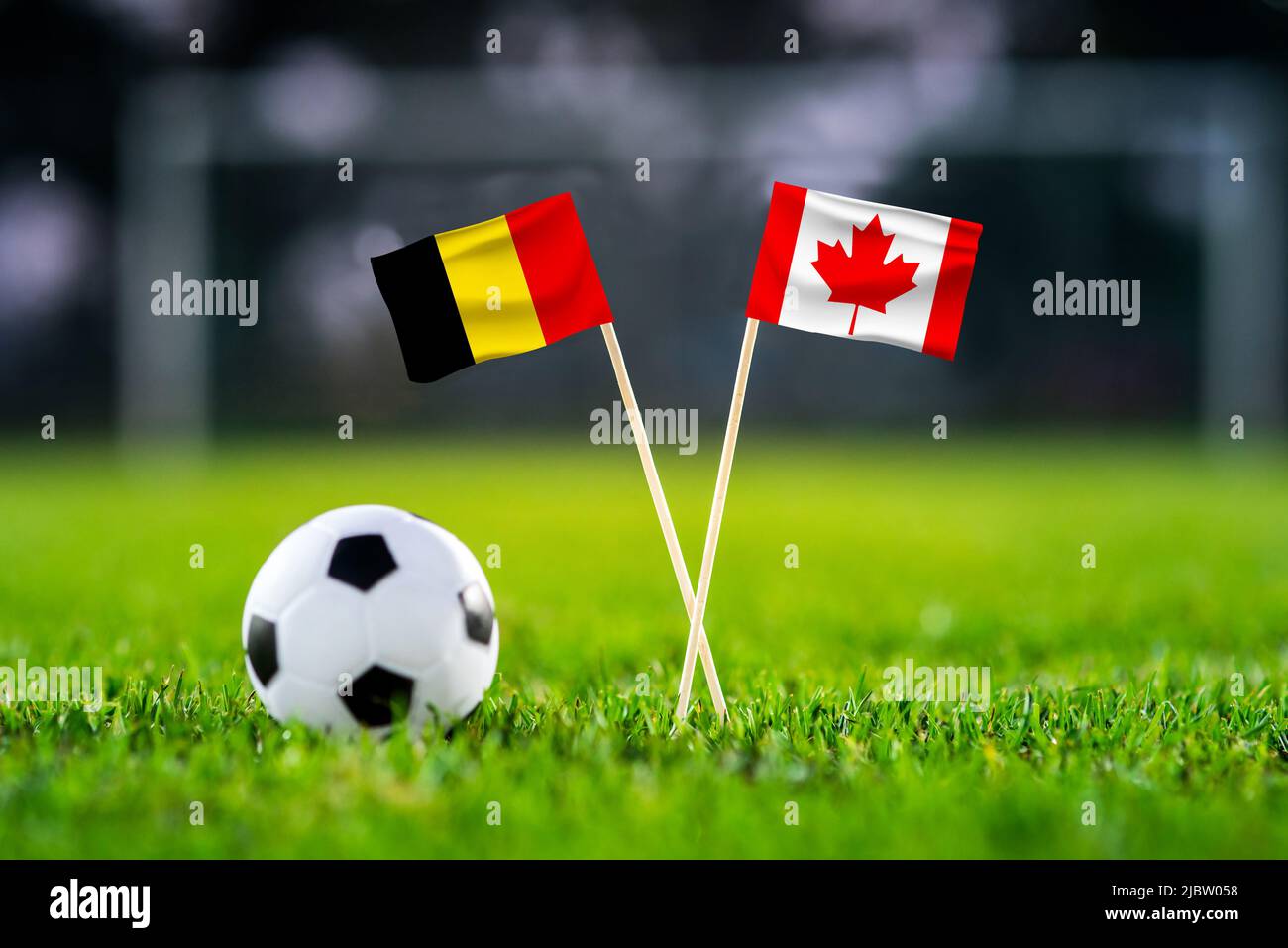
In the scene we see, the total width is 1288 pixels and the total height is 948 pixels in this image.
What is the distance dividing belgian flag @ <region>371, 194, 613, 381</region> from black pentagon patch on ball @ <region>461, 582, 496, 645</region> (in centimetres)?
58

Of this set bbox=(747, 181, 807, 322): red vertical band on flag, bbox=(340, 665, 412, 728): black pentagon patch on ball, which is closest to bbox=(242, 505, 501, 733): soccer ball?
bbox=(340, 665, 412, 728): black pentagon patch on ball

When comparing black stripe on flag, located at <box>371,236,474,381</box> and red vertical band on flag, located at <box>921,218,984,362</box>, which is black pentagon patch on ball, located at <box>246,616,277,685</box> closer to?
black stripe on flag, located at <box>371,236,474,381</box>

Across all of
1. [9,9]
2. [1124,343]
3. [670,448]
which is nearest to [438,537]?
[670,448]

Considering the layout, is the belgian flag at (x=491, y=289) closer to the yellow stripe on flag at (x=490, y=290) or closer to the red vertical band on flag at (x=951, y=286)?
the yellow stripe on flag at (x=490, y=290)

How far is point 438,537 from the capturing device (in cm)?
292

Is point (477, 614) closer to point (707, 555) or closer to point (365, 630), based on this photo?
point (365, 630)

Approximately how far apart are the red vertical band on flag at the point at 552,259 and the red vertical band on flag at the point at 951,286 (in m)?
0.87

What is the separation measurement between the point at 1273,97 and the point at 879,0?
376 inches

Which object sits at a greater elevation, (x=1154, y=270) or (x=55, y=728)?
(x=1154, y=270)

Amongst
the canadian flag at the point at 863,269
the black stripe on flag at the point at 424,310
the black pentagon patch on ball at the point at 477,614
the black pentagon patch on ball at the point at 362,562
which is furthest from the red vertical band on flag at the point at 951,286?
the black pentagon patch on ball at the point at 362,562

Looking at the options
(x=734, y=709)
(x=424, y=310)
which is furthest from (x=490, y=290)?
(x=734, y=709)

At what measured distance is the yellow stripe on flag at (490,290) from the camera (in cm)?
286

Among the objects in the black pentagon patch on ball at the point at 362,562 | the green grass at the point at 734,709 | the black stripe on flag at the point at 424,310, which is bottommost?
the green grass at the point at 734,709

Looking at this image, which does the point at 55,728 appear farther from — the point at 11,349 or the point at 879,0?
the point at 879,0
